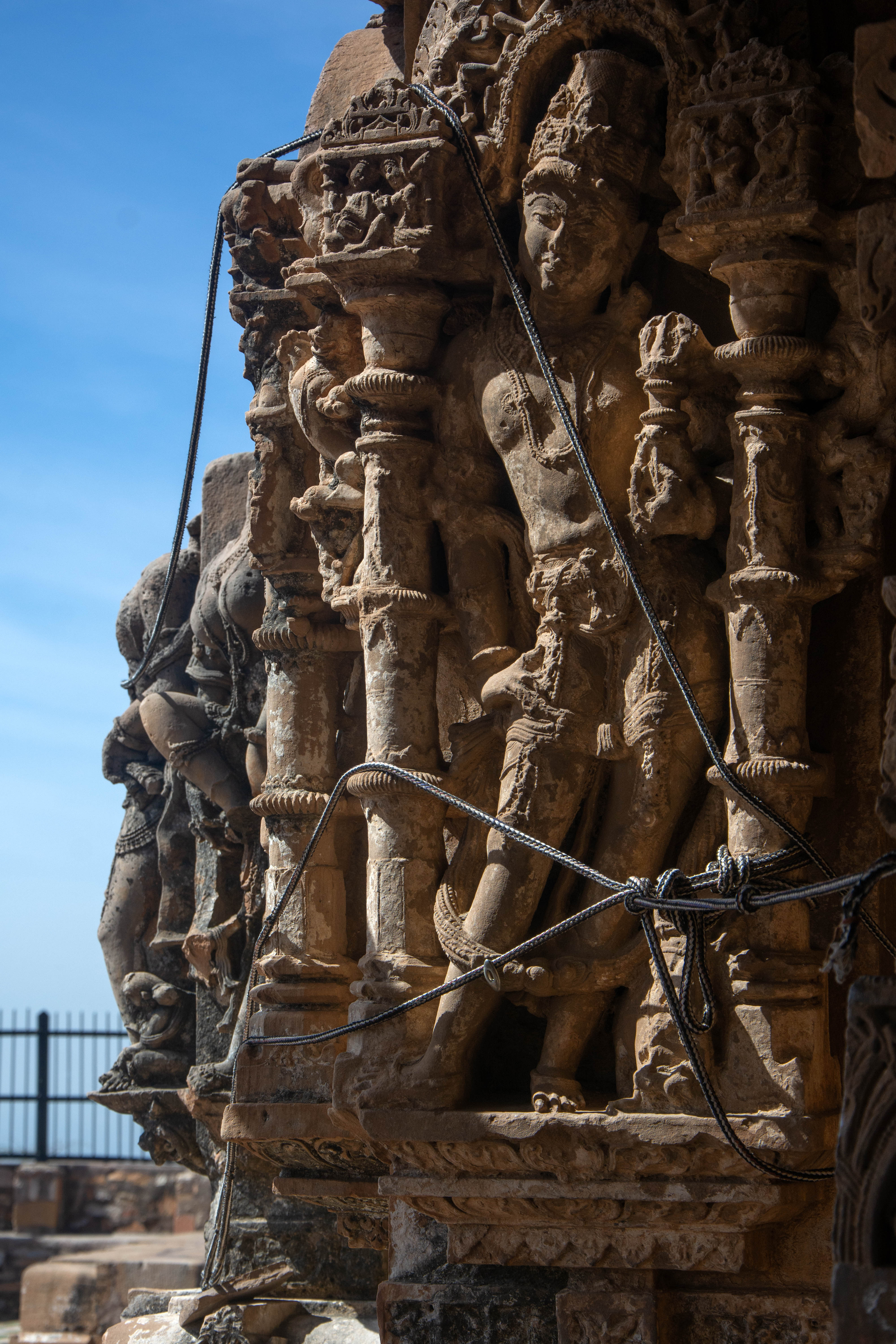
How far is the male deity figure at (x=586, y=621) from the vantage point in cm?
526

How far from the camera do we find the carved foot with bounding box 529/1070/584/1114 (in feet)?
16.9

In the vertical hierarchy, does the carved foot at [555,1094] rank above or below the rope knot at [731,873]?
below

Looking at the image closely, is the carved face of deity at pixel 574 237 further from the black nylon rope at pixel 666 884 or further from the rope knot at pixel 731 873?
the rope knot at pixel 731 873

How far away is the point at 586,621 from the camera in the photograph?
5.42m

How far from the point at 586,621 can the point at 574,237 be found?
1153mm

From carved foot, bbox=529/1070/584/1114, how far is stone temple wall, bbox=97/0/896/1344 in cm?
1

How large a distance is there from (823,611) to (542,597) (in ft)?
2.73

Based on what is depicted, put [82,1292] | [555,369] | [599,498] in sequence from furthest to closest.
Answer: [82,1292], [555,369], [599,498]

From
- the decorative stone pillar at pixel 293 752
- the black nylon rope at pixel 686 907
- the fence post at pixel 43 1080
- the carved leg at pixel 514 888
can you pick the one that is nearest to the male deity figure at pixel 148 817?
the decorative stone pillar at pixel 293 752

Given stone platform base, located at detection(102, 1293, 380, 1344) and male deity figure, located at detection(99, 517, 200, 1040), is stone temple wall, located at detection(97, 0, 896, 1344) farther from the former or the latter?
male deity figure, located at detection(99, 517, 200, 1040)

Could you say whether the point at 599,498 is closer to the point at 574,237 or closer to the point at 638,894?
the point at 574,237

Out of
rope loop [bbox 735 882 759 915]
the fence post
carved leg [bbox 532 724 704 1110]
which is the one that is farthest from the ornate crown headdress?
the fence post

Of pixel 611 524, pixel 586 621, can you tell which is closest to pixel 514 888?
pixel 586 621

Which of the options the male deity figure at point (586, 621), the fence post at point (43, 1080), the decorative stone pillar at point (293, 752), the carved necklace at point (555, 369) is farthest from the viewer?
the fence post at point (43, 1080)
